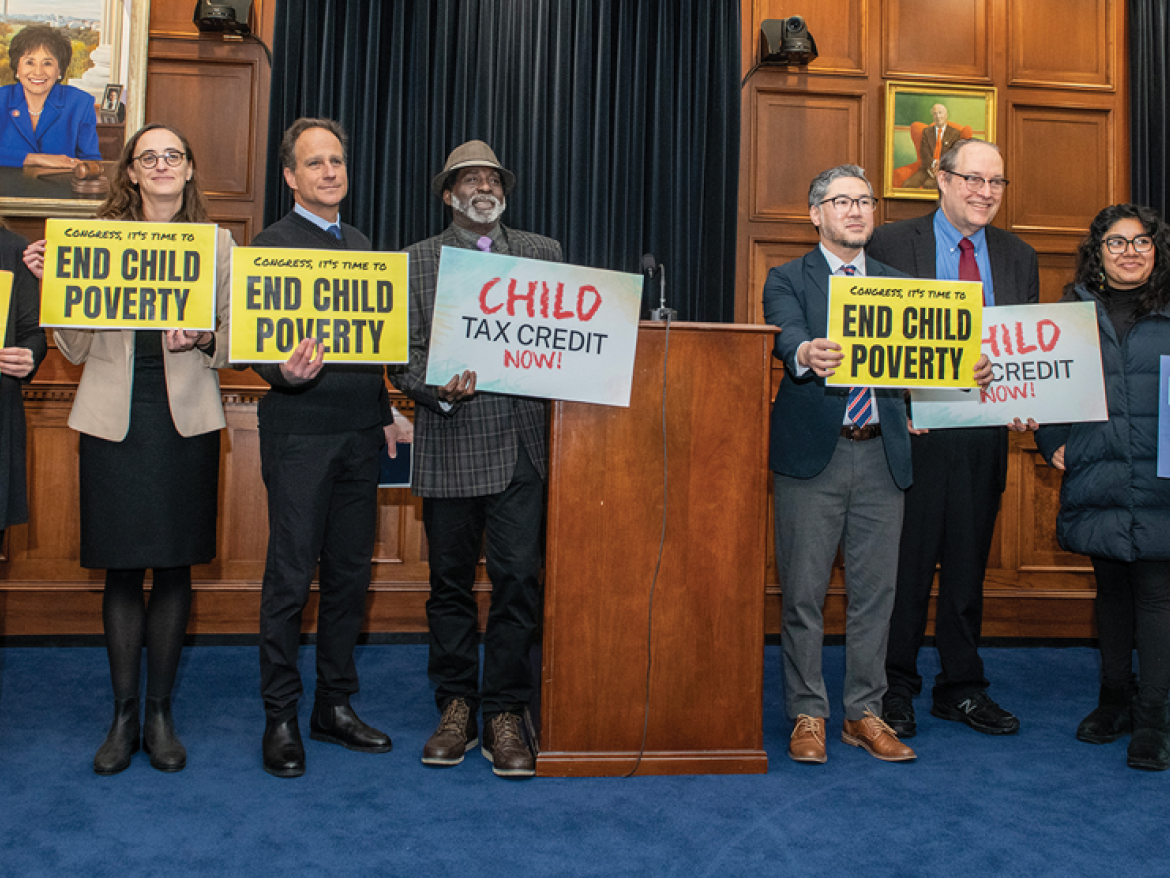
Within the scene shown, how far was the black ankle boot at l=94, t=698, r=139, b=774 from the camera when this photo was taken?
2.38 m

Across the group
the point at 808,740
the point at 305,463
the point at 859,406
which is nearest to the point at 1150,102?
the point at 859,406

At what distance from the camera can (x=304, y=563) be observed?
2473 millimetres

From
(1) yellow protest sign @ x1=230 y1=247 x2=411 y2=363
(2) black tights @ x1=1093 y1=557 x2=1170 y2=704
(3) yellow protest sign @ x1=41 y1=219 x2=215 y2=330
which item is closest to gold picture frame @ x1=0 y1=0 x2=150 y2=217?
(3) yellow protest sign @ x1=41 y1=219 x2=215 y2=330

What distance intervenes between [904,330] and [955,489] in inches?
29.5

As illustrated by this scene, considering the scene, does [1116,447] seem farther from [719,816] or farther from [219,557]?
[219,557]

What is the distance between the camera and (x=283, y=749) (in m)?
2.41

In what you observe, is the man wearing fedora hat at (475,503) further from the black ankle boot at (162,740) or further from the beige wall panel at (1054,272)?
the beige wall panel at (1054,272)

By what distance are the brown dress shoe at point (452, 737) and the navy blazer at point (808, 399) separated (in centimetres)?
112

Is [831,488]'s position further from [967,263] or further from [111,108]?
[111,108]

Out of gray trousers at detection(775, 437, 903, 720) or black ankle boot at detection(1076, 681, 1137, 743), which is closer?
gray trousers at detection(775, 437, 903, 720)

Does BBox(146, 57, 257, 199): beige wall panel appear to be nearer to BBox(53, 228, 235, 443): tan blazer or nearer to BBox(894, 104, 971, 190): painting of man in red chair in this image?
BBox(53, 228, 235, 443): tan blazer

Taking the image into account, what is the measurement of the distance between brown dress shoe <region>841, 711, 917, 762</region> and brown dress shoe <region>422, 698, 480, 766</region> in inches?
43.1

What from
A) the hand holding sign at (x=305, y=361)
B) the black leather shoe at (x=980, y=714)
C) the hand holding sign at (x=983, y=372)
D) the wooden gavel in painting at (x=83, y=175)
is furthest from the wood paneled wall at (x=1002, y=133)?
the wooden gavel in painting at (x=83, y=175)

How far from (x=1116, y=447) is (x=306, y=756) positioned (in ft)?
8.04
